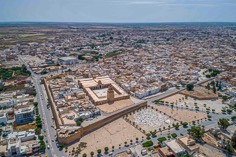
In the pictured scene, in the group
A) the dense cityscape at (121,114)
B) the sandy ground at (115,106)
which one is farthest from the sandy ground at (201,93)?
the sandy ground at (115,106)

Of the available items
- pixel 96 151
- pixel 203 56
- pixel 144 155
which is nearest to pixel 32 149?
pixel 96 151

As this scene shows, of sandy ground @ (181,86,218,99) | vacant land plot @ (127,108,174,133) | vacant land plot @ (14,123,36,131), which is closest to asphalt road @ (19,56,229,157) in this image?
vacant land plot @ (14,123,36,131)

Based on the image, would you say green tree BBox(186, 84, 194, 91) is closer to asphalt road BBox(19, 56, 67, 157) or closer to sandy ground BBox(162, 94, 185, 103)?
sandy ground BBox(162, 94, 185, 103)

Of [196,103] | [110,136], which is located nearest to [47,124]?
[110,136]

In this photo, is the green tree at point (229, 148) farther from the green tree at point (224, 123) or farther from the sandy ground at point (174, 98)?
the sandy ground at point (174, 98)

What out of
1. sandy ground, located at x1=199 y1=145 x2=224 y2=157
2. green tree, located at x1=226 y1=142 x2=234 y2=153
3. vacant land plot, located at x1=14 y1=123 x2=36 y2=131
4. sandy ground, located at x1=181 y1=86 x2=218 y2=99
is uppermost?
sandy ground, located at x1=181 y1=86 x2=218 y2=99

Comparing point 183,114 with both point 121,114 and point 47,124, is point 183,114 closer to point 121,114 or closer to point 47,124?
point 121,114
